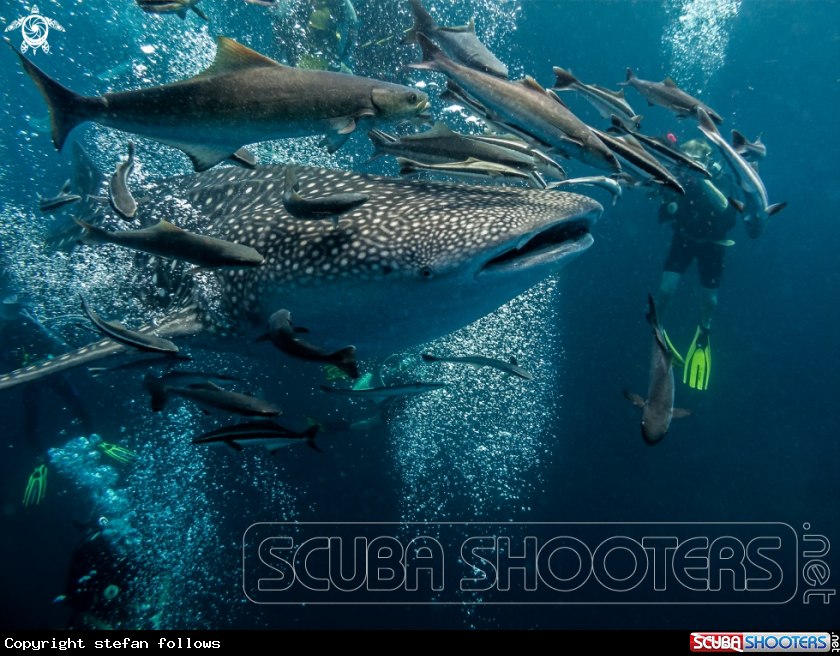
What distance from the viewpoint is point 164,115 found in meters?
1.88

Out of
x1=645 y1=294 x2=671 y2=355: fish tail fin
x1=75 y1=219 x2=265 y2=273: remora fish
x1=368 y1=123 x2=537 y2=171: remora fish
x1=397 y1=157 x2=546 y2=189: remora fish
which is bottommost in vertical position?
x1=645 y1=294 x2=671 y2=355: fish tail fin

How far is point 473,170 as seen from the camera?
251 cm

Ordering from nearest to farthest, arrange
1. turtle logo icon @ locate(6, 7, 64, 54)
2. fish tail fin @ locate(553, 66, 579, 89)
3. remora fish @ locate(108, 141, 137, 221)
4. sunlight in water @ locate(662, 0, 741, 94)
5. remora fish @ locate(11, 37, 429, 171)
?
remora fish @ locate(11, 37, 429, 171)
remora fish @ locate(108, 141, 137, 221)
fish tail fin @ locate(553, 66, 579, 89)
turtle logo icon @ locate(6, 7, 64, 54)
sunlight in water @ locate(662, 0, 741, 94)

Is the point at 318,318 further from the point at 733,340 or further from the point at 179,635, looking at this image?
the point at 733,340

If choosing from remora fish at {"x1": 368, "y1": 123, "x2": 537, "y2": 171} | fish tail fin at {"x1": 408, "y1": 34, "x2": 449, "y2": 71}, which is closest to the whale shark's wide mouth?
remora fish at {"x1": 368, "y1": 123, "x2": 537, "y2": 171}

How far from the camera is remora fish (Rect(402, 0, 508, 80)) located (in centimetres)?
242

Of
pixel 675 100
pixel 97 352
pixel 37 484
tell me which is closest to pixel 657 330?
pixel 675 100

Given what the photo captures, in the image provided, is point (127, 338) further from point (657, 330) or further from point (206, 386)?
point (657, 330)

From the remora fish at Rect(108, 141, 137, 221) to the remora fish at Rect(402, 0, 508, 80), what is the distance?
6.35ft

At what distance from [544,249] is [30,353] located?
46.6 feet

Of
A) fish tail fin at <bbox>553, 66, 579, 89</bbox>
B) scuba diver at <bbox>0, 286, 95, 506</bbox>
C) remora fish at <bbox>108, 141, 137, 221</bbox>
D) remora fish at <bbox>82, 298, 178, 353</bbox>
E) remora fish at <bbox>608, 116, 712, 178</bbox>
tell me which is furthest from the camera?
scuba diver at <bbox>0, 286, 95, 506</bbox>

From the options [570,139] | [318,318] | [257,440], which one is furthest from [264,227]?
[570,139]

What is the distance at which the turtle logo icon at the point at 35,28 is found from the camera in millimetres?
21314

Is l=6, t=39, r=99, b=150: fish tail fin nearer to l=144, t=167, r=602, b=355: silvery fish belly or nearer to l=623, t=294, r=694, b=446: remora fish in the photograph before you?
l=144, t=167, r=602, b=355: silvery fish belly
